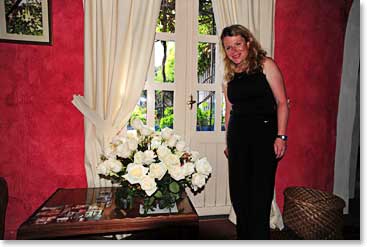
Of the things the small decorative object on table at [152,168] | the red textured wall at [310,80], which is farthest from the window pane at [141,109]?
the red textured wall at [310,80]

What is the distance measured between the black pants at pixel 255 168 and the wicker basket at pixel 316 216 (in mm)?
599

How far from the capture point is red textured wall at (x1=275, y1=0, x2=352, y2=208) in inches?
88.9

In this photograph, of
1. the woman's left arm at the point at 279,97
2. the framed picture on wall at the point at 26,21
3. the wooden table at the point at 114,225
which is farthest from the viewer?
the framed picture on wall at the point at 26,21

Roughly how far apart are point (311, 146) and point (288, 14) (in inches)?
48.5

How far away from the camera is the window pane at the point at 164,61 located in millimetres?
2102

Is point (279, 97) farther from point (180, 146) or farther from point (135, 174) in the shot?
point (135, 174)

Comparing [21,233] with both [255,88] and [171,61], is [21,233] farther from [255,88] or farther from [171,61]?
[171,61]

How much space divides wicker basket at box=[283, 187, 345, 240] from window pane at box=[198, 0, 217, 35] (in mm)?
1573

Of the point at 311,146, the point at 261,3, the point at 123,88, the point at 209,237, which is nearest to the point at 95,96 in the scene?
the point at 123,88

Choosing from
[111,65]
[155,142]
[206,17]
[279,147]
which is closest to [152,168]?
[155,142]

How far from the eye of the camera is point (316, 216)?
185 centimetres

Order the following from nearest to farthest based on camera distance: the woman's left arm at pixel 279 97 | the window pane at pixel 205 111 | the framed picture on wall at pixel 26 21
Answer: the woman's left arm at pixel 279 97 < the framed picture on wall at pixel 26 21 < the window pane at pixel 205 111

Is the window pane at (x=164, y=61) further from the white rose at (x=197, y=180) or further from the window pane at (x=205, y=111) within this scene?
the white rose at (x=197, y=180)

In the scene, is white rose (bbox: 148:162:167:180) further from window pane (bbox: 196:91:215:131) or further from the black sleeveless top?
window pane (bbox: 196:91:215:131)
